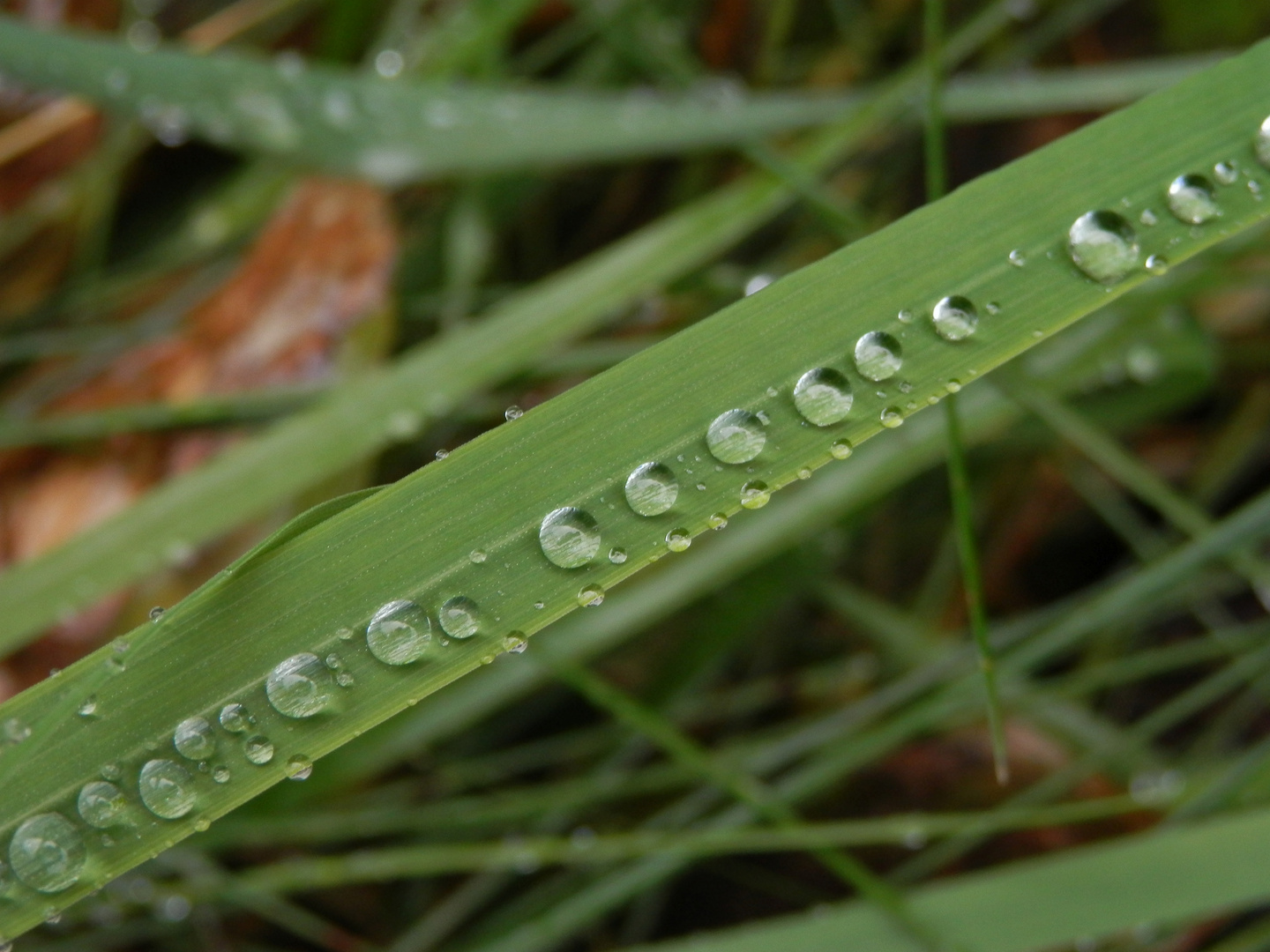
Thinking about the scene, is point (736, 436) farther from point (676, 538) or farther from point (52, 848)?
point (52, 848)

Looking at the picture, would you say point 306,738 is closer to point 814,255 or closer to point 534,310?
point 534,310

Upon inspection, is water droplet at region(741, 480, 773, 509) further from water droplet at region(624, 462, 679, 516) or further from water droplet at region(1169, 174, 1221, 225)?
water droplet at region(1169, 174, 1221, 225)

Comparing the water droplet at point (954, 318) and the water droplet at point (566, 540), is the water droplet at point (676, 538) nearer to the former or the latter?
the water droplet at point (566, 540)

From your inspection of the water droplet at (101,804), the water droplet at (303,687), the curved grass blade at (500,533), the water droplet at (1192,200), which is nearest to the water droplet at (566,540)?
the curved grass blade at (500,533)

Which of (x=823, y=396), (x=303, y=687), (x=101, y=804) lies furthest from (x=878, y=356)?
(x=101, y=804)

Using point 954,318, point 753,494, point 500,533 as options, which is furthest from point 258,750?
point 954,318

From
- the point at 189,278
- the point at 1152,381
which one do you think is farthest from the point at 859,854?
the point at 189,278
